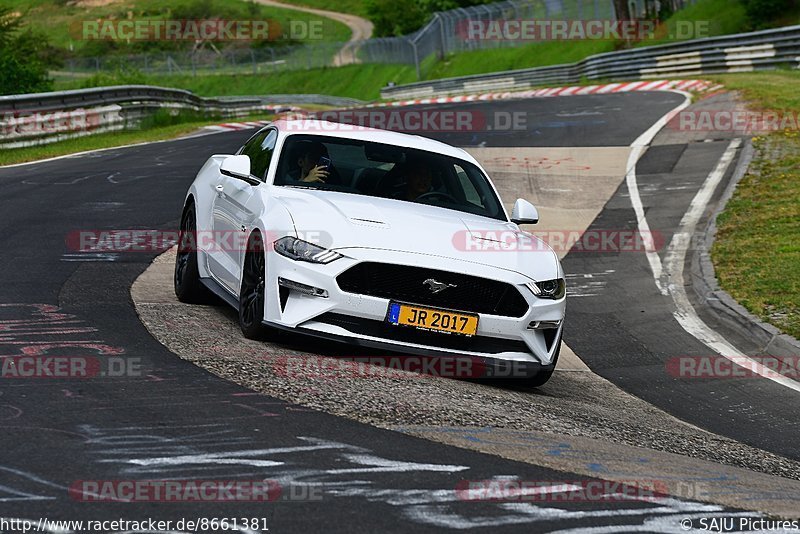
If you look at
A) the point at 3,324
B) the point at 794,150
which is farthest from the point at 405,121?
the point at 3,324

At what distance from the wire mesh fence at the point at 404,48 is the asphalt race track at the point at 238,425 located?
46000 mm

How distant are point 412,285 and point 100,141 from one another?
73.4 feet

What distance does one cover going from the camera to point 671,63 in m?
41.2

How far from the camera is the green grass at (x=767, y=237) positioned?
12.1 meters

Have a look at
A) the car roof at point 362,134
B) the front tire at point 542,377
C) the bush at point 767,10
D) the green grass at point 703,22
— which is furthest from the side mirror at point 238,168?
the green grass at point 703,22

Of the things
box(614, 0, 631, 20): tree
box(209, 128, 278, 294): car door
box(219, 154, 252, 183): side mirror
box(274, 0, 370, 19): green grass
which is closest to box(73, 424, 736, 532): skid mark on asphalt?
box(209, 128, 278, 294): car door

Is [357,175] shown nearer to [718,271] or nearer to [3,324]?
[3,324]

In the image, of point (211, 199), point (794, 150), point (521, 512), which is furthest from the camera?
point (794, 150)

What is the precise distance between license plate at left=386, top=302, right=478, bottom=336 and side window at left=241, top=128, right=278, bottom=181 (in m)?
1.97

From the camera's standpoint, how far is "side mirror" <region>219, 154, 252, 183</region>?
29.6ft

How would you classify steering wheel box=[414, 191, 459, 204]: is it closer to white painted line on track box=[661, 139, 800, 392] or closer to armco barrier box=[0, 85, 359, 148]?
white painted line on track box=[661, 139, 800, 392]

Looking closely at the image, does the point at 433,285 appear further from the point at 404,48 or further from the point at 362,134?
the point at 404,48

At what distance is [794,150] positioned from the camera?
2103 cm

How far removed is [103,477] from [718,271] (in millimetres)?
9951
